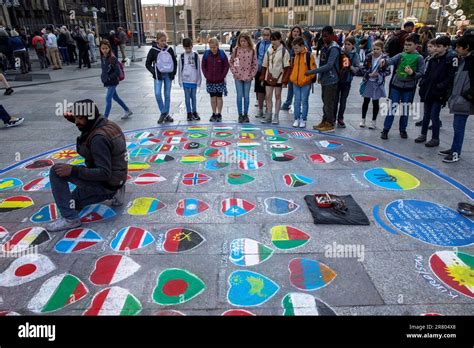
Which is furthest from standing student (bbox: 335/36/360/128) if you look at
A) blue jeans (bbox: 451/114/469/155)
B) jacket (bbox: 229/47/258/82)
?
blue jeans (bbox: 451/114/469/155)

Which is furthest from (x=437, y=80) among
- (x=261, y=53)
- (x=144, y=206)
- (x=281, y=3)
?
(x=281, y=3)

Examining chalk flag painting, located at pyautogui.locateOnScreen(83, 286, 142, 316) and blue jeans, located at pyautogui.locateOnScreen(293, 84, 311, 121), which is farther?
blue jeans, located at pyautogui.locateOnScreen(293, 84, 311, 121)

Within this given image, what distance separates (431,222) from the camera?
373 centimetres

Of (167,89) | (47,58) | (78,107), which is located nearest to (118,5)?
(47,58)

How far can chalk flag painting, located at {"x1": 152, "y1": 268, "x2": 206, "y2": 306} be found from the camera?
8.82ft

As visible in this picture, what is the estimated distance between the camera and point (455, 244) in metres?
3.36

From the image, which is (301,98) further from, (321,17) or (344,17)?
(321,17)

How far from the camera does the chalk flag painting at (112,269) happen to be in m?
2.91

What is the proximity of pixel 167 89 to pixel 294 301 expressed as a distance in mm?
6199

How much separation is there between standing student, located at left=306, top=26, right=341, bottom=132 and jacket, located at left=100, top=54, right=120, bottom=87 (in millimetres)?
4107

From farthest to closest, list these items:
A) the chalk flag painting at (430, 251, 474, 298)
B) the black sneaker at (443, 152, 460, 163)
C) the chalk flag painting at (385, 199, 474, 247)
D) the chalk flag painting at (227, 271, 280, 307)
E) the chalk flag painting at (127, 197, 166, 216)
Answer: the black sneaker at (443, 152, 460, 163) → the chalk flag painting at (127, 197, 166, 216) → the chalk flag painting at (385, 199, 474, 247) → the chalk flag painting at (430, 251, 474, 298) → the chalk flag painting at (227, 271, 280, 307)

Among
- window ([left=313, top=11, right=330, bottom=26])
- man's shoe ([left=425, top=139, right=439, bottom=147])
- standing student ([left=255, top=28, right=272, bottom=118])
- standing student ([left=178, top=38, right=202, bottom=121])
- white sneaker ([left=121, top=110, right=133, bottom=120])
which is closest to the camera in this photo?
man's shoe ([left=425, top=139, right=439, bottom=147])

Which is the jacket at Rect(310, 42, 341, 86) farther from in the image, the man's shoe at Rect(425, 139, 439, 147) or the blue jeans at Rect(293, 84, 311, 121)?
the man's shoe at Rect(425, 139, 439, 147)

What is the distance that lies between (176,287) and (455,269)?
245cm
